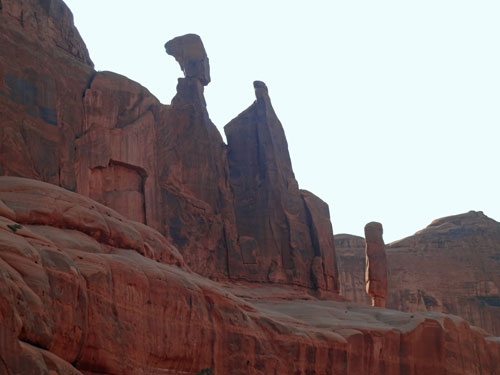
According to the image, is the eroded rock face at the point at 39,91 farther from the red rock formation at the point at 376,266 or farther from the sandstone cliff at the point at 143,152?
the red rock formation at the point at 376,266

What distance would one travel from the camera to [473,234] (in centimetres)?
6738

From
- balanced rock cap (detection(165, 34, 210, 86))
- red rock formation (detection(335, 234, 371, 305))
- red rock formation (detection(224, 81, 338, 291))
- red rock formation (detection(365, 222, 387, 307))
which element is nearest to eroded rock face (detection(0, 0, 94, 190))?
balanced rock cap (detection(165, 34, 210, 86))

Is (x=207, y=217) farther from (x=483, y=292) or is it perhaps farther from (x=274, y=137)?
(x=483, y=292)

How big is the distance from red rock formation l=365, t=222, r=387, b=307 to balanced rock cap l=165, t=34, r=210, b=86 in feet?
45.3

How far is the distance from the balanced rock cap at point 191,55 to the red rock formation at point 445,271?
29.0 m

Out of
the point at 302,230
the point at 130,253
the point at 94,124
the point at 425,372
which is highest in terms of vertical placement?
the point at 94,124

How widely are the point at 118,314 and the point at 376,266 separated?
3043cm

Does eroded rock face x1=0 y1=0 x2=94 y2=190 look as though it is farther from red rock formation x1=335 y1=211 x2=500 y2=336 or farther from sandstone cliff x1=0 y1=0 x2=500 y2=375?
red rock formation x1=335 y1=211 x2=500 y2=336

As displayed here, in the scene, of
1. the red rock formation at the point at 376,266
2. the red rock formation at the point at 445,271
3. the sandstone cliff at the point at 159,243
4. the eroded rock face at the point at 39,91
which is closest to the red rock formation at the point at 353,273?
the red rock formation at the point at 445,271

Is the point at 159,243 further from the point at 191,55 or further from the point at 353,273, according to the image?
the point at 353,273

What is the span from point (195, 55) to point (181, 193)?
9.05 m

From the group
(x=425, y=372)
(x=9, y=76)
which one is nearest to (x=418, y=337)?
(x=425, y=372)

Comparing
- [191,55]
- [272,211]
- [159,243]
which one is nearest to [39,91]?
[159,243]

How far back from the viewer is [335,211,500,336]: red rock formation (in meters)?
64.0
